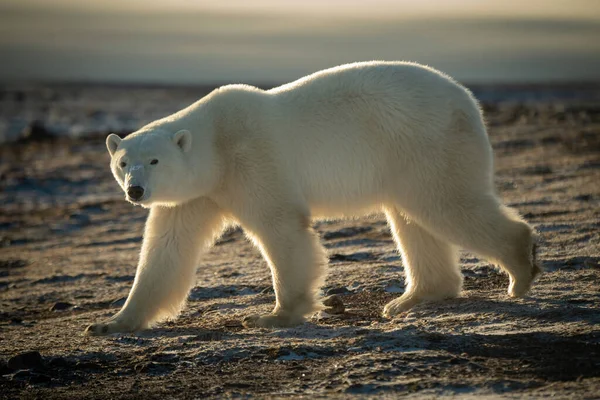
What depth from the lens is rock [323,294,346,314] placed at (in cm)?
588

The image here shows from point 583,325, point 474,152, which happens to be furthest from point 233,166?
point 583,325

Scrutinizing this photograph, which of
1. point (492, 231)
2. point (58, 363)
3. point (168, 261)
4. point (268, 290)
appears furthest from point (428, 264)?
point (58, 363)

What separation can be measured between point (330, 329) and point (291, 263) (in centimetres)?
52

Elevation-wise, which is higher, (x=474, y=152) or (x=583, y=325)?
(x=474, y=152)

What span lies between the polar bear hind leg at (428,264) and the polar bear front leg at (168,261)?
1401 millimetres

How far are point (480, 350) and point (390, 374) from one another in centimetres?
57

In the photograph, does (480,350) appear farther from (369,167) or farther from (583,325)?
(369,167)

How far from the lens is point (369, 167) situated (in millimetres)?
5715

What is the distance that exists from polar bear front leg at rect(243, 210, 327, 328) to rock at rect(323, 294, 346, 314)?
30 centimetres

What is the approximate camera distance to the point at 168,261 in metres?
5.84

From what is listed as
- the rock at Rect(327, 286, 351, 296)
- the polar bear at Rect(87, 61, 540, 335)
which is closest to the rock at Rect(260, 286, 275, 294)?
the rock at Rect(327, 286, 351, 296)

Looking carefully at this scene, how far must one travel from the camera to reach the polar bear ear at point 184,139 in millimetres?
5477

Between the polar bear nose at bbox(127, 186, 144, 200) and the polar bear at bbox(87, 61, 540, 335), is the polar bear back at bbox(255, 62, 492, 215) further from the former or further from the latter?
the polar bear nose at bbox(127, 186, 144, 200)

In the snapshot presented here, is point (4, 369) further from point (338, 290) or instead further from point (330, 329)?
point (338, 290)
